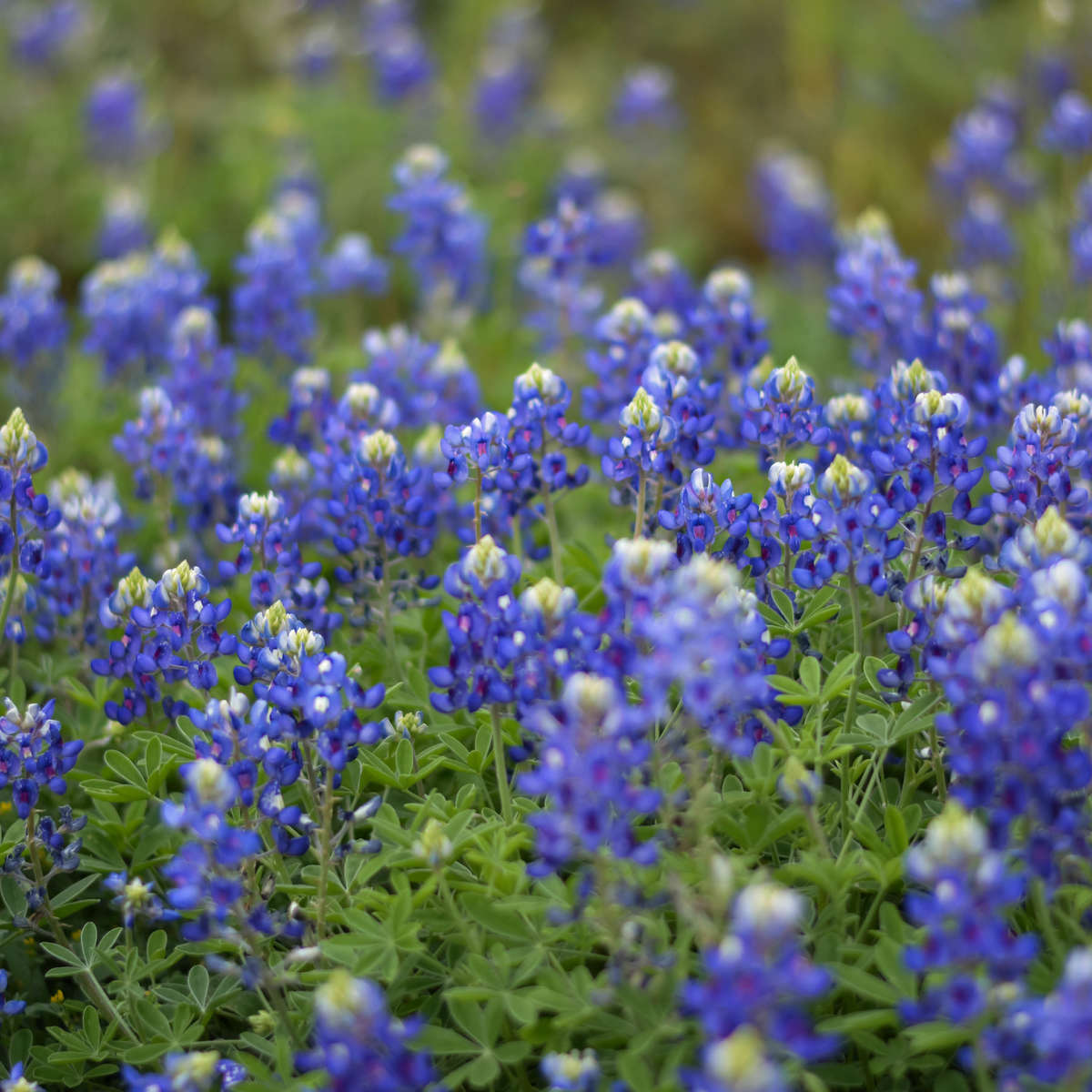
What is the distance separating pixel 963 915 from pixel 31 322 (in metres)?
4.96

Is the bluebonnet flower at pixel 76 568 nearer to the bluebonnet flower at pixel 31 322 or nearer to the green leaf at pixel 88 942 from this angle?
the green leaf at pixel 88 942

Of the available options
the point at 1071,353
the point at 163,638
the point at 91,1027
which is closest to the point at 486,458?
the point at 163,638

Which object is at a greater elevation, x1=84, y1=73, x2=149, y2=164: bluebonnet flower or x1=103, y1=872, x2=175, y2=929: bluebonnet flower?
x1=84, y1=73, x2=149, y2=164: bluebonnet flower

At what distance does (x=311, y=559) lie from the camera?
4.68 m

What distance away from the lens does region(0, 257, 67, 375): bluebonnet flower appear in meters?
5.70

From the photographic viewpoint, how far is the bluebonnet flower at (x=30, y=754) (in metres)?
3.21

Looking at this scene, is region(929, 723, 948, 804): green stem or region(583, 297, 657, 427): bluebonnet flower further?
region(583, 297, 657, 427): bluebonnet flower

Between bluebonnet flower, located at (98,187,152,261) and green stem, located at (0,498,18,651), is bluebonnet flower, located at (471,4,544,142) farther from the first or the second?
green stem, located at (0,498,18,651)

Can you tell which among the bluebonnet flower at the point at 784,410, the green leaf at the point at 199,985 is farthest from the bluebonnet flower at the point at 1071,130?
the green leaf at the point at 199,985

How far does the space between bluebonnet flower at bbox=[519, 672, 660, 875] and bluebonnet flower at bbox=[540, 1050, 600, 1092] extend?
1.32 feet

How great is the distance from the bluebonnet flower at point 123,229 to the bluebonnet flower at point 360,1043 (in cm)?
614

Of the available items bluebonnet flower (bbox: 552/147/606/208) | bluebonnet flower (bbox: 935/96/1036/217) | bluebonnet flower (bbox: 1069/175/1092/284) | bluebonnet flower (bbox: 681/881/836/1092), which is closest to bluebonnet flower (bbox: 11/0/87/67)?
bluebonnet flower (bbox: 552/147/606/208)

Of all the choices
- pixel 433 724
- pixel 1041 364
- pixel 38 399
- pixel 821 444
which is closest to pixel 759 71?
pixel 1041 364

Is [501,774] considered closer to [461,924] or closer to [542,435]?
[461,924]
